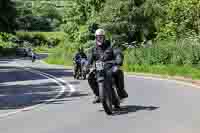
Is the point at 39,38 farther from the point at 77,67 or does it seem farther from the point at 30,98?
the point at 30,98

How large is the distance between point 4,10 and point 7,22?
7.39 ft

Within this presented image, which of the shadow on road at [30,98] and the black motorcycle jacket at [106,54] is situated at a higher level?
the black motorcycle jacket at [106,54]

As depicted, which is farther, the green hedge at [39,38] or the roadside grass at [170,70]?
the green hedge at [39,38]

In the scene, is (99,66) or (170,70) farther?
(170,70)

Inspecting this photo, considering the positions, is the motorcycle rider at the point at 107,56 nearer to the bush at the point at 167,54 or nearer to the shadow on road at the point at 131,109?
the shadow on road at the point at 131,109

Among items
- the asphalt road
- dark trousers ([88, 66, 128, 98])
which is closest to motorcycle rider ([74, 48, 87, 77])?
the asphalt road

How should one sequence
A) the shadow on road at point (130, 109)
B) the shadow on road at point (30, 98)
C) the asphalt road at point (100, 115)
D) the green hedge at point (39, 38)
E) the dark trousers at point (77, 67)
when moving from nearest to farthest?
the asphalt road at point (100, 115) → the shadow on road at point (130, 109) → the shadow on road at point (30, 98) → the dark trousers at point (77, 67) → the green hedge at point (39, 38)

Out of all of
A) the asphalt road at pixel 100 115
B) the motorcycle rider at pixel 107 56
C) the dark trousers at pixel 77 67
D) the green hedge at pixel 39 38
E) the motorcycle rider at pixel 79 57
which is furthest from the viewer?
the green hedge at pixel 39 38

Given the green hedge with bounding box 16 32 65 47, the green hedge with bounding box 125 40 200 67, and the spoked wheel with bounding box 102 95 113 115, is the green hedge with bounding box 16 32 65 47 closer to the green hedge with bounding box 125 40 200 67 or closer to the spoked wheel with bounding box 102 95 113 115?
the green hedge with bounding box 125 40 200 67

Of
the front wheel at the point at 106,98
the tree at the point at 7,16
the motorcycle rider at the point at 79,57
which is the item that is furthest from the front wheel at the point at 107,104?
the tree at the point at 7,16

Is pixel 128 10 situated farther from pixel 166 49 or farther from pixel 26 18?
pixel 26 18

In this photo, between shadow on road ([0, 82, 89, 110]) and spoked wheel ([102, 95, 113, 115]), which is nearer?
spoked wheel ([102, 95, 113, 115])

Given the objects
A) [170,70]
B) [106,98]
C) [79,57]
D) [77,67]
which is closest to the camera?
[106,98]

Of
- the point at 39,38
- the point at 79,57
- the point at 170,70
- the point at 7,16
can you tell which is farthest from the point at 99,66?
the point at 39,38
